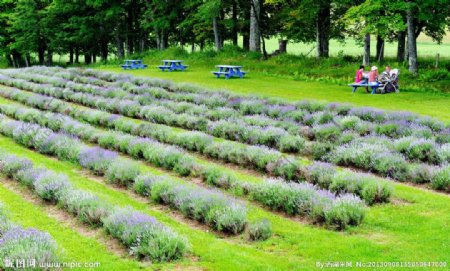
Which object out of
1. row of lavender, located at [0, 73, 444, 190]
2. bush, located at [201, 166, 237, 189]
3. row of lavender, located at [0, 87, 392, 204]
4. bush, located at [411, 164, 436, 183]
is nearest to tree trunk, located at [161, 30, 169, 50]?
row of lavender, located at [0, 87, 392, 204]

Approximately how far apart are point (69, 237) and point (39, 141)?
8.78 metres

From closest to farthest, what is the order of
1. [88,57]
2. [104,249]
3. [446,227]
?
[104,249]
[446,227]
[88,57]

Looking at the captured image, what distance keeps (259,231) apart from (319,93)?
757 inches

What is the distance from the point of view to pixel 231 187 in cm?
1243

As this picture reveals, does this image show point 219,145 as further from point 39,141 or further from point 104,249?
→ point 104,249

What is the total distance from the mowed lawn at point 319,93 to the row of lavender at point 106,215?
1455cm

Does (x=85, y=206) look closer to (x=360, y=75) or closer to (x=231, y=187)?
(x=231, y=187)

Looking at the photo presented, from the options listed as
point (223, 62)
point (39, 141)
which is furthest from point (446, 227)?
point (223, 62)

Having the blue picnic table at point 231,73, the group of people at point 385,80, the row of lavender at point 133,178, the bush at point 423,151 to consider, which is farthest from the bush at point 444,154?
the blue picnic table at point 231,73

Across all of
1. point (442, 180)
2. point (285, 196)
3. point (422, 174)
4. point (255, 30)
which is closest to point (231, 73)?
point (255, 30)

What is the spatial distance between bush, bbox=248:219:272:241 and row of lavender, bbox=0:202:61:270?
333 centimetres

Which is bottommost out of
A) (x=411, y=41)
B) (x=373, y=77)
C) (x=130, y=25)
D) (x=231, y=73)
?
(x=373, y=77)

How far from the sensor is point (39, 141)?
1738 centimetres

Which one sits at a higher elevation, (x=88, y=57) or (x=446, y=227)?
(x=88, y=57)
